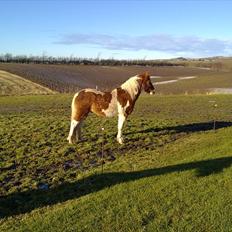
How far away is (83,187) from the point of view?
34.8ft

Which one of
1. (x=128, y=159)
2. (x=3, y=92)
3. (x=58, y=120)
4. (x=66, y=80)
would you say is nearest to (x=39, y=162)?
(x=128, y=159)

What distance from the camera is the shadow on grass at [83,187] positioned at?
31.0ft

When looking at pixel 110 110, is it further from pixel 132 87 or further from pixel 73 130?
pixel 73 130

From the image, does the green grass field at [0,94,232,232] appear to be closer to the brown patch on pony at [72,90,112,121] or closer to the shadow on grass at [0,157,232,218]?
the shadow on grass at [0,157,232,218]

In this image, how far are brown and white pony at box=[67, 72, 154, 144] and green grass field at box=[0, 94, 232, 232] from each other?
0.66 meters

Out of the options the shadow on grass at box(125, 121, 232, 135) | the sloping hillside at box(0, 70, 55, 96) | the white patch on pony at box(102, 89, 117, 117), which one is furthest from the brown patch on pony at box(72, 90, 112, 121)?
the sloping hillside at box(0, 70, 55, 96)

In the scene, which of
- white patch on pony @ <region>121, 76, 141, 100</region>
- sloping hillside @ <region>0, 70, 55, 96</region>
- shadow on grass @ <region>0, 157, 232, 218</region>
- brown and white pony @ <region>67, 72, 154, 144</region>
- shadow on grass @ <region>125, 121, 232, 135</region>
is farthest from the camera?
sloping hillside @ <region>0, 70, 55, 96</region>

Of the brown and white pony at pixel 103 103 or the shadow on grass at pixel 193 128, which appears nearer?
the brown and white pony at pixel 103 103

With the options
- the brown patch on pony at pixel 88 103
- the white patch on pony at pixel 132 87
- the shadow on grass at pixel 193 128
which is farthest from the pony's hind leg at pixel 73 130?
the shadow on grass at pixel 193 128

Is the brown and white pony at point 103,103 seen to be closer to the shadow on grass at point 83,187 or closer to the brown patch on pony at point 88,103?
the brown patch on pony at point 88,103

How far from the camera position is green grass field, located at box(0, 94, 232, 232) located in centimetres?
827

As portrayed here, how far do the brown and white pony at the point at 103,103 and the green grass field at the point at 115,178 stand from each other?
2.16ft

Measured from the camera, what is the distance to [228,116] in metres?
25.9

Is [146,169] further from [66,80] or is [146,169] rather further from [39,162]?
[66,80]
